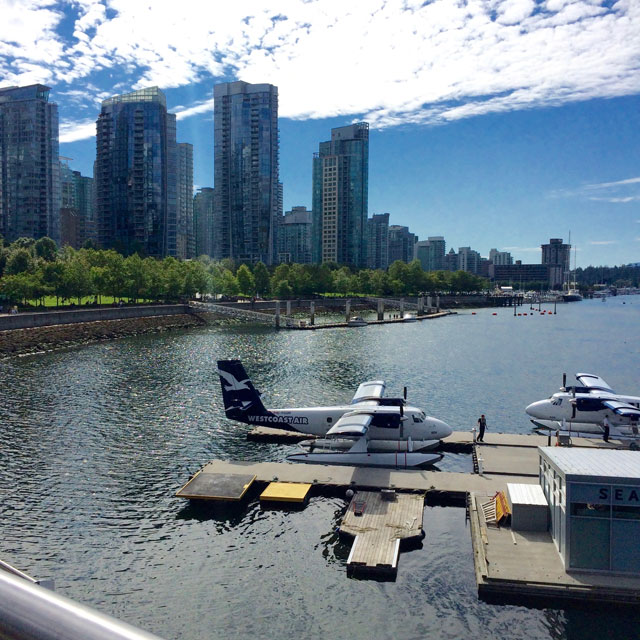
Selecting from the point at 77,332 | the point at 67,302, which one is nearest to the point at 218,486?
the point at 77,332

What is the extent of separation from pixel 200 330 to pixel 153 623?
366 ft

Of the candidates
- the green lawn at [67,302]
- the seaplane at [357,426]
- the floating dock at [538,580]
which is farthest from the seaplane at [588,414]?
the green lawn at [67,302]

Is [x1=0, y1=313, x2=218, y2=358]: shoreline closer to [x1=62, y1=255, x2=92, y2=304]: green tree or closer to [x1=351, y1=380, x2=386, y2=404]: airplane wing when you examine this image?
[x1=62, y1=255, x2=92, y2=304]: green tree

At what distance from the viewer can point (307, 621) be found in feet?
75.3

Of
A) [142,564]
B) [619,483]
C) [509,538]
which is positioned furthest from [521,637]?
[142,564]

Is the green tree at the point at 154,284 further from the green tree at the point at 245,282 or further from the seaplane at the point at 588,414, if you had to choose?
the seaplane at the point at 588,414

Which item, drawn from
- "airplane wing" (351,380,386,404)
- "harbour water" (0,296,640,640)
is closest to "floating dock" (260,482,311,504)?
"harbour water" (0,296,640,640)

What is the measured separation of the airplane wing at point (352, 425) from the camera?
1468 inches

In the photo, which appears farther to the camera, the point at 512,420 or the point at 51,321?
the point at 51,321

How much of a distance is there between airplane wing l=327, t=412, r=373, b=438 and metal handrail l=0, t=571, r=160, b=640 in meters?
34.8

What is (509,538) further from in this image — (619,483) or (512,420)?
(512,420)

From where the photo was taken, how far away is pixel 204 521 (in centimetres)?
3166

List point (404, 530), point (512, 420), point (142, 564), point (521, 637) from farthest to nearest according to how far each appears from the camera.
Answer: point (512, 420), point (404, 530), point (142, 564), point (521, 637)

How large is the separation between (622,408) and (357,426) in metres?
21.6
